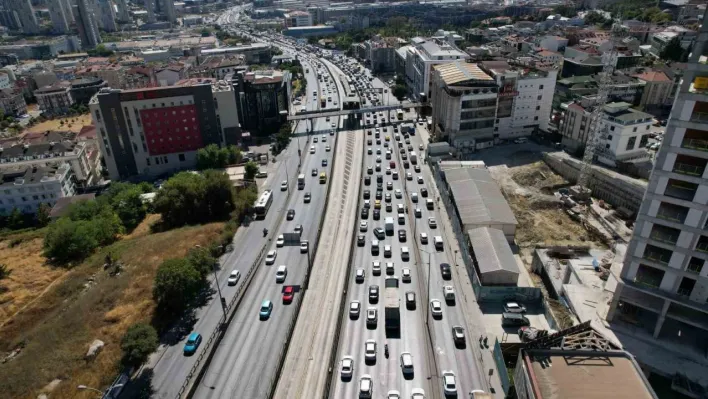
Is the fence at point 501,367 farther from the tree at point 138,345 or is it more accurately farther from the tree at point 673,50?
the tree at point 673,50

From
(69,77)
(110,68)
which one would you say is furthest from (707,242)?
(69,77)

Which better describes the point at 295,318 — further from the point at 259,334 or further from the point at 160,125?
the point at 160,125

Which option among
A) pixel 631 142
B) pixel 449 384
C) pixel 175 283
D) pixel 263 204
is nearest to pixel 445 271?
pixel 449 384

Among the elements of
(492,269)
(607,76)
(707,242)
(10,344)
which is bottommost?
(10,344)

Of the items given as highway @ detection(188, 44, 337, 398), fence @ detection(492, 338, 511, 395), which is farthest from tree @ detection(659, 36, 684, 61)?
fence @ detection(492, 338, 511, 395)

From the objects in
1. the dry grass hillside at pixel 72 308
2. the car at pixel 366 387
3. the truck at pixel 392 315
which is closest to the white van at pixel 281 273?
the dry grass hillside at pixel 72 308

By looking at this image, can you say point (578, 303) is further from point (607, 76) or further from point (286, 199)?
point (286, 199)

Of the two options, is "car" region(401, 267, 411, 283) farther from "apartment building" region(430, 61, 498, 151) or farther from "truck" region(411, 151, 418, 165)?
"apartment building" region(430, 61, 498, 151)
